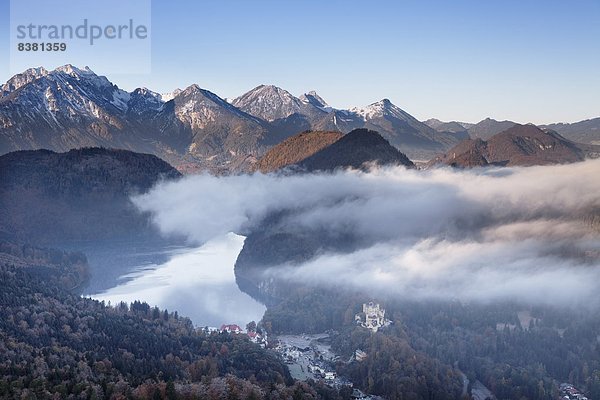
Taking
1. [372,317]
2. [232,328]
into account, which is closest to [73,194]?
[232,328]

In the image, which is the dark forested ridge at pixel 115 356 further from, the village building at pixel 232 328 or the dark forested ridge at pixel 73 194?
the dark forested ridge at pixel 73 194

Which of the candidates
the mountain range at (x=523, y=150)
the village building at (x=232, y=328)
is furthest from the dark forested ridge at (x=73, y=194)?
the mountain range at (x=523, y=150)

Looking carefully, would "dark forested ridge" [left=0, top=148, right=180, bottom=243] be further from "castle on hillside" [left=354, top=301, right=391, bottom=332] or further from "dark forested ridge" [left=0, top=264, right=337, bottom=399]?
"castle on hillside" [left=354, top=301, right=391, bottom=332]

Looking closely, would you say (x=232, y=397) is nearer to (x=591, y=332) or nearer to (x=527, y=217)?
(x=591, y=332)

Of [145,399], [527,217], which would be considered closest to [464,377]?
[145,399]

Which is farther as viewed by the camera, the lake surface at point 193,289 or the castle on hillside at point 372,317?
the lake surface at point 193,289

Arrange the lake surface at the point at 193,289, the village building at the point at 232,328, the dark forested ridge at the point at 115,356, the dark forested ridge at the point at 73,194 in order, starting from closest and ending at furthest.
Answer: the dark forested ridge at the point at 115,356
the village building at the point at 232,328
the lake surface at the point at 193,289
the dark forested ridge at the point at 73,194

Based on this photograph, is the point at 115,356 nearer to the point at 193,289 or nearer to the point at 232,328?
the point at 232,328
